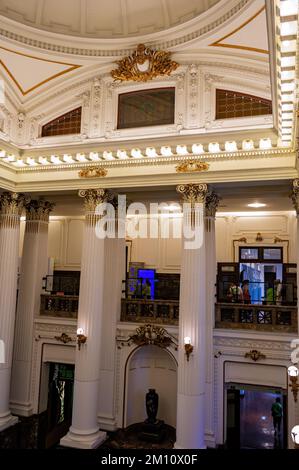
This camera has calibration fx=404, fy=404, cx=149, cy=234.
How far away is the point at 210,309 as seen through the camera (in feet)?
32.8

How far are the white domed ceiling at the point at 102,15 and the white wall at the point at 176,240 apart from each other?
689 cm

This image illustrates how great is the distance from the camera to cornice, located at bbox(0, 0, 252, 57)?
336 inches

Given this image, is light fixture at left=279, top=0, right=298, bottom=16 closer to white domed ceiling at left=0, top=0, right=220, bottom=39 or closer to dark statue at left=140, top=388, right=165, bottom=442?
white domed ceiling at left=0, top=0, right=220, bottom=39

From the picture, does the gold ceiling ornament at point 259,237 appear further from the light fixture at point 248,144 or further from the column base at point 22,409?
the column base at point 22,409

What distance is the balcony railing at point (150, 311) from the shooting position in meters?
10.5

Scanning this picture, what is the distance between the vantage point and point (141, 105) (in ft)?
32.8

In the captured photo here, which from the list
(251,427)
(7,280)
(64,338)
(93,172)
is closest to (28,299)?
(7,280)

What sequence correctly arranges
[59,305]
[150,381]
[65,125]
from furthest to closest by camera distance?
[59,305], [150,381], [65,125]

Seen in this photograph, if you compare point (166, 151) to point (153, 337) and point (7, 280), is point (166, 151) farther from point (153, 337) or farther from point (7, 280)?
point (7, 280)

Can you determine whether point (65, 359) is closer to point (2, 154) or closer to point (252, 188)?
point (2, 154)

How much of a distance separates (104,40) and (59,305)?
23.6 ft

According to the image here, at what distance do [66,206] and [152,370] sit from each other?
608cm

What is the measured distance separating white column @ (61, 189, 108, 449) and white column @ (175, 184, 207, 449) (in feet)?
6.98

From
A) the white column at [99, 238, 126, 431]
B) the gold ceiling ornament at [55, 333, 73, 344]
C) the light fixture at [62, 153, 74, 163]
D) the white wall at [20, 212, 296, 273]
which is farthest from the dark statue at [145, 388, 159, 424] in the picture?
the light fixture at [62, 153, 74, 163]
